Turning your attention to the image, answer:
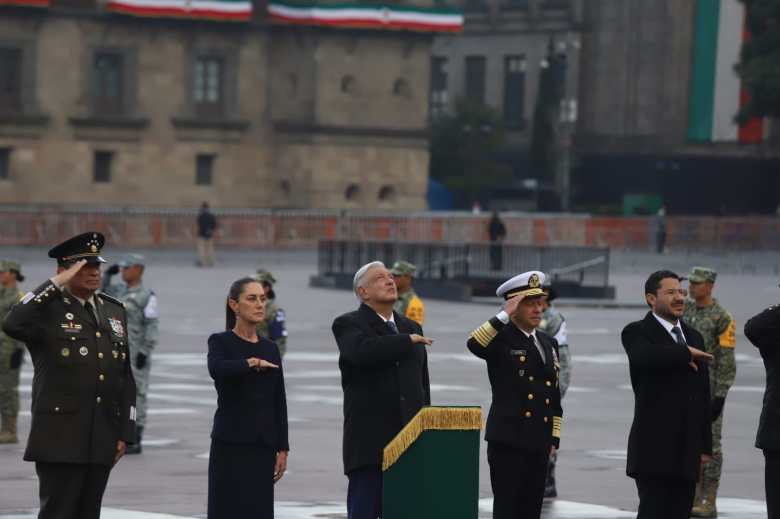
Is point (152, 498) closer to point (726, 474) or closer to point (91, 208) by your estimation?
point (726, 474)

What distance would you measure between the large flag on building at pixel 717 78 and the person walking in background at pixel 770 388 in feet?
252

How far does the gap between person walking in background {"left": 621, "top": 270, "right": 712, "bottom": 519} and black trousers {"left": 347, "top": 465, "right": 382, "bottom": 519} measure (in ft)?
4.80

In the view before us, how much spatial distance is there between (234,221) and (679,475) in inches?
2185

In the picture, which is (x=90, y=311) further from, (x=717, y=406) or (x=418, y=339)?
(x=717, y=406)

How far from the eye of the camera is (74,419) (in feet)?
33.5

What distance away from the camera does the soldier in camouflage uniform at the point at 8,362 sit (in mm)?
17906

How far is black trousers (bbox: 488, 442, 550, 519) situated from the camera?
1077 cm

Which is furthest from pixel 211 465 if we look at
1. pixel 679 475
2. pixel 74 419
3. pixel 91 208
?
pixel 91 208

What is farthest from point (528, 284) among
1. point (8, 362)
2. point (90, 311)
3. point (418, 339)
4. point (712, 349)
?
point (8, 362)

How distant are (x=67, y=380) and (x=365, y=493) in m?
1.91

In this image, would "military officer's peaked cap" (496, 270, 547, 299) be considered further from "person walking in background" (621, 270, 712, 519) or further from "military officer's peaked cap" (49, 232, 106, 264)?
"military officer's peaked cap" (49, 232, 106, 264)

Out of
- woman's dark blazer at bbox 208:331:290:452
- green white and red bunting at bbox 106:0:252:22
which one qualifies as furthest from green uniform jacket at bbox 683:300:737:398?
green white and red bunting at bbox 106:0:252:22

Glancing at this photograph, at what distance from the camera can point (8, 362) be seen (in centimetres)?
1795

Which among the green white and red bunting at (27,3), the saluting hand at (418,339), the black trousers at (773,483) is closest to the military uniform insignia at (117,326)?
the saluting hand at (418,339)
